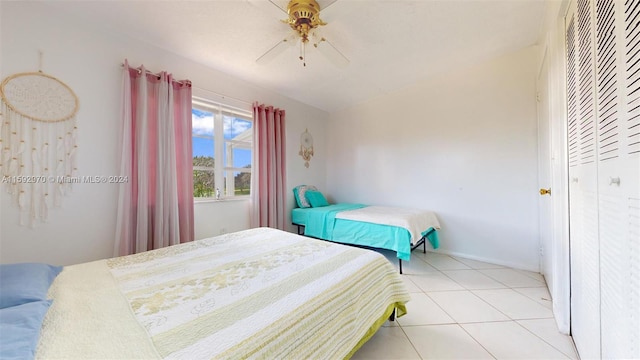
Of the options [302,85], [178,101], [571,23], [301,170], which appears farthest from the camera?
[301,170]

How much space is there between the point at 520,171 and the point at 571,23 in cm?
179

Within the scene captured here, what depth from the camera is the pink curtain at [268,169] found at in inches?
124

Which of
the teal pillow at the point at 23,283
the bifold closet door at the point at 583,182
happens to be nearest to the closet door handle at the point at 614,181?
the bifold closet door at the point at 583,182

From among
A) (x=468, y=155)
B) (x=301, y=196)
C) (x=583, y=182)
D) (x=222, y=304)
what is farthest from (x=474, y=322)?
(x=301, y=196)

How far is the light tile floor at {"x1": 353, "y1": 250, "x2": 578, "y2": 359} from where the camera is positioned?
4.44ft

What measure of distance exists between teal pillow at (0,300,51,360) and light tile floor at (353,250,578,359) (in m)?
1.39

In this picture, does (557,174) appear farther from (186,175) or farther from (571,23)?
(186,175)

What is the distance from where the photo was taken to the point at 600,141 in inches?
36.7

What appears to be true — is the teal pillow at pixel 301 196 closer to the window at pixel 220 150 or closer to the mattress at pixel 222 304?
the window at pixel 220 150

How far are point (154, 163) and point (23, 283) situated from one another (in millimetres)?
1494

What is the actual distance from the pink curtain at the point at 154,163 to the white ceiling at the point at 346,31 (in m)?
0.44

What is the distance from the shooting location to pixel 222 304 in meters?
0.88

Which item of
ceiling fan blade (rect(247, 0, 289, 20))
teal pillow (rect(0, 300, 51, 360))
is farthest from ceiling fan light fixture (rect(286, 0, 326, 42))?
teal pillow (rect(0, 300, 51, 360))

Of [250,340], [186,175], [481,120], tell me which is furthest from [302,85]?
[250,340]
